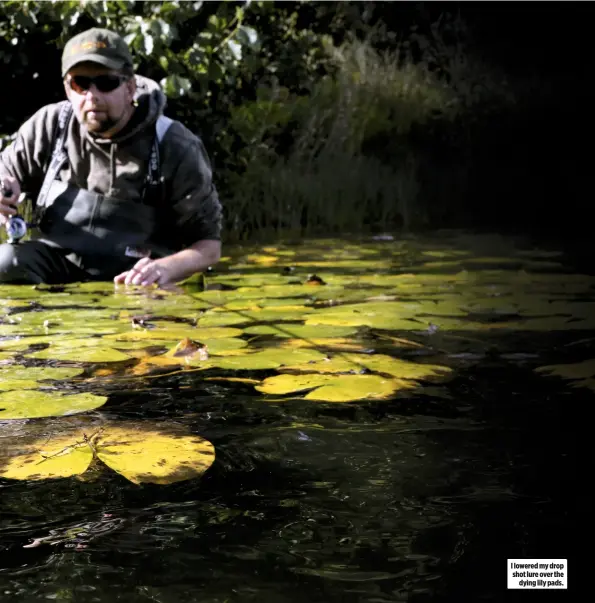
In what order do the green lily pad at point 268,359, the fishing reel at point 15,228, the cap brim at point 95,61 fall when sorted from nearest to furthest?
the green lily pad at point 268,359, the cap brim at point 95,61, the fishing reel at point 15,228

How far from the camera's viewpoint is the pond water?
4.00 ft

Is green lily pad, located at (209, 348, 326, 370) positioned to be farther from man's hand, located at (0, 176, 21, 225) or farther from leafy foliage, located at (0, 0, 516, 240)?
leafy foliage, located at (0, 0, 516, 240)

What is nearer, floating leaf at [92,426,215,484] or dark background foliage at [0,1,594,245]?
floating leaf at [92,426,215,484]

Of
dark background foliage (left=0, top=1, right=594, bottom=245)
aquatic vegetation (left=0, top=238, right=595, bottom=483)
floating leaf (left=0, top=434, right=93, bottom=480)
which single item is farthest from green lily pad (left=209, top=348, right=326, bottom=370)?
dark background foliage (left=0, top=1, right=594, bottom=245)

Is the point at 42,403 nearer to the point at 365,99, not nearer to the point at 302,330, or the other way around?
the point at 302,330

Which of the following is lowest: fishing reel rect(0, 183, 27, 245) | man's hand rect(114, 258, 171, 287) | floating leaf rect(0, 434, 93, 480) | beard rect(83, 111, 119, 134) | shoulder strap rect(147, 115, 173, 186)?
floating leaf rect(0, 434, 93, 480)

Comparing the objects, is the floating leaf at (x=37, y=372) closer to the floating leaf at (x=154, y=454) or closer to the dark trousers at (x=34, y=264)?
the floating leaf at (x=154, y=454)

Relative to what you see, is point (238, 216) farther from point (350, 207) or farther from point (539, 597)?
point (539, 597)

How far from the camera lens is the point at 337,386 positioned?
2145mm

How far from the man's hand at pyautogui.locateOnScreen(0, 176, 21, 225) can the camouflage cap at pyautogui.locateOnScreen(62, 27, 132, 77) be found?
18.2 inches

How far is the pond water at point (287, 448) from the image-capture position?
1.22 meters

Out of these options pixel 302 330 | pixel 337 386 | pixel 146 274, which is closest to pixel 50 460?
pixel 337 386

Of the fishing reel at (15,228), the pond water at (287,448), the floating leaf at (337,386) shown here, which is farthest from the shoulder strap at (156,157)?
the floating leaf at (337,386)

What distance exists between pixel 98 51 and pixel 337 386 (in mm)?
2079
